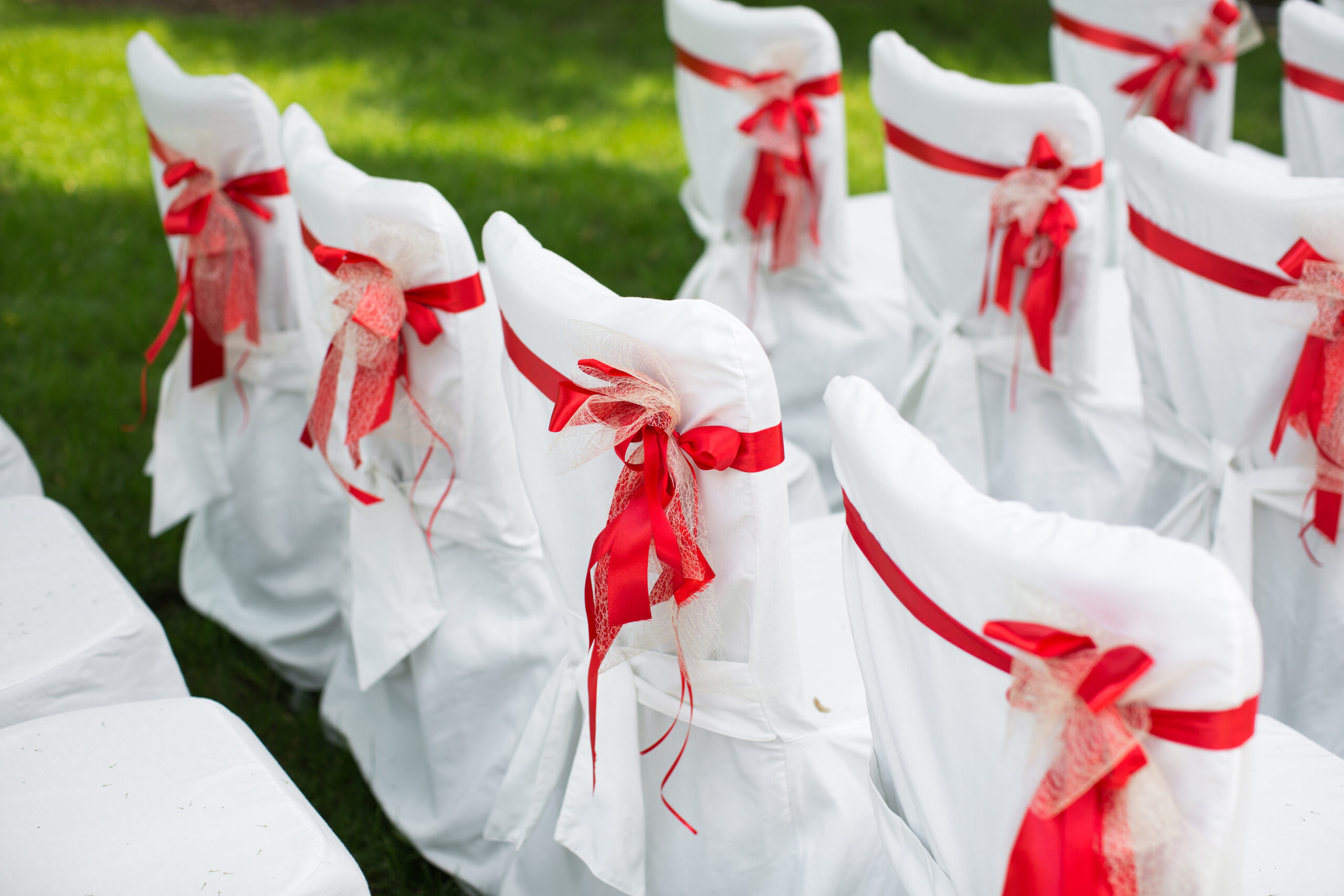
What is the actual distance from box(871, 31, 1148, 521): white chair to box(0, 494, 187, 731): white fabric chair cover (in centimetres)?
141

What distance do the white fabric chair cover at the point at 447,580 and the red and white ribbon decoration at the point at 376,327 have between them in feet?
0.09

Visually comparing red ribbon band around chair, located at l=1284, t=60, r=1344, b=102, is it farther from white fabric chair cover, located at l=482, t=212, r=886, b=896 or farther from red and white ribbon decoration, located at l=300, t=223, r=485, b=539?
red and white ribbon decoration, located at l=300, t=223, r=485, b=539

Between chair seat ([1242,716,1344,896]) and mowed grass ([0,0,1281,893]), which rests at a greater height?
chair seat ([1242,716,1344,896])

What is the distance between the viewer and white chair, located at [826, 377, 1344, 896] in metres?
0.79

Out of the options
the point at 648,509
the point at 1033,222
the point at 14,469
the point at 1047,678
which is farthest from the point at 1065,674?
the point at 14,469

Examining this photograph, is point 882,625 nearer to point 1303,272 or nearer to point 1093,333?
point 1303,272

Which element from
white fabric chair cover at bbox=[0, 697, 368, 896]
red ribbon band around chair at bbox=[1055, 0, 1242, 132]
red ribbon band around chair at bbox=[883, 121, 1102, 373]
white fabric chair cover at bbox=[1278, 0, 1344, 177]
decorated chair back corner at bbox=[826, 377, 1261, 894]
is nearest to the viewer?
decorated chair back corner at bbox=[826, 377, 1261, 894]

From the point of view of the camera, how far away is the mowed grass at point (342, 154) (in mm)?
2520

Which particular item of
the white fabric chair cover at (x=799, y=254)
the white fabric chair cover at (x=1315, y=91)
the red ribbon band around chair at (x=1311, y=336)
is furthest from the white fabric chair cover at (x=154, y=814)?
the white fabric chair cover at (x=1315, y=91)

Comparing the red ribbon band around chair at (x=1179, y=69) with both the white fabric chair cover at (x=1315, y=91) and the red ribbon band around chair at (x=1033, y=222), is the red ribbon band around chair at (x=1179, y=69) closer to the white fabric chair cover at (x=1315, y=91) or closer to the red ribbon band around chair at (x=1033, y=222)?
the white fabric chair cover at (x=1315, y=91)

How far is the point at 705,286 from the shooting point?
273 cm

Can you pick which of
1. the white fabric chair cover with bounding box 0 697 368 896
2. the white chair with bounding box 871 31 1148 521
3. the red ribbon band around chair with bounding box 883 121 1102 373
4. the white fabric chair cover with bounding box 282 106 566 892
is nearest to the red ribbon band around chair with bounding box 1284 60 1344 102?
the white chair with bounding box 871 31 1148 521

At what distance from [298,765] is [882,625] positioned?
1327 mm

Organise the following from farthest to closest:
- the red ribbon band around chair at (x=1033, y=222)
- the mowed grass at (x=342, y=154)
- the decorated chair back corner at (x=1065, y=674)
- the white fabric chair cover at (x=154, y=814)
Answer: the mowed grass at (x=342, y=154)
the red ribbon band around chair at (x=1033, y=222)
the white fabric chair cover at (x=154, y=814)
the decorated chair back corner at (x=1065, y=674)
